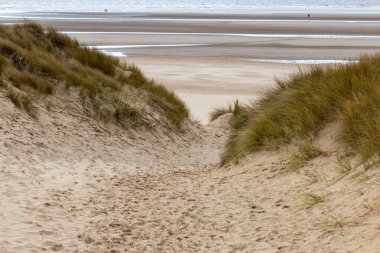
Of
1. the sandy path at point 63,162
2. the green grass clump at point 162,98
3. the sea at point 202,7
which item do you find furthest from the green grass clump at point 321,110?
the sea at point 202,7

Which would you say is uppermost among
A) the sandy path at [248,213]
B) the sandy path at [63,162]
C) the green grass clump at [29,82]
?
the green grass clump at [29,82]

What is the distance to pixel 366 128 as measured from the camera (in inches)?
274

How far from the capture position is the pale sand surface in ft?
61.2

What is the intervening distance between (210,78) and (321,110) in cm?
1503

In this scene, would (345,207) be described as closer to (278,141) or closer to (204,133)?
(278,141)

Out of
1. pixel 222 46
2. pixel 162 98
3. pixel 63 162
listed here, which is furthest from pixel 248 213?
pixel 222 46

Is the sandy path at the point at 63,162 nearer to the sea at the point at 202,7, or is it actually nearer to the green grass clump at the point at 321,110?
the green grass clump at the point at 321,110

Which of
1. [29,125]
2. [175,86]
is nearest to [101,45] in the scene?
[175,86]

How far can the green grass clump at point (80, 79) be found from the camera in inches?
436

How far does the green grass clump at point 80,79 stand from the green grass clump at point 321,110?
2613mm

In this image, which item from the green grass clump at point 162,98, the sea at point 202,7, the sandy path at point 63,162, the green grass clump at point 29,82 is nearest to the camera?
the sandy path at point 63,162

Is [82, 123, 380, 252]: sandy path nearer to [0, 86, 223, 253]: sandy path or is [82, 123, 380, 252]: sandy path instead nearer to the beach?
[0, 86, 223, 253]: sandy path

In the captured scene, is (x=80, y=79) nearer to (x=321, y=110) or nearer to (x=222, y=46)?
(x=321, y=110)

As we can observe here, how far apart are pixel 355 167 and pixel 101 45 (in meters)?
27.1
